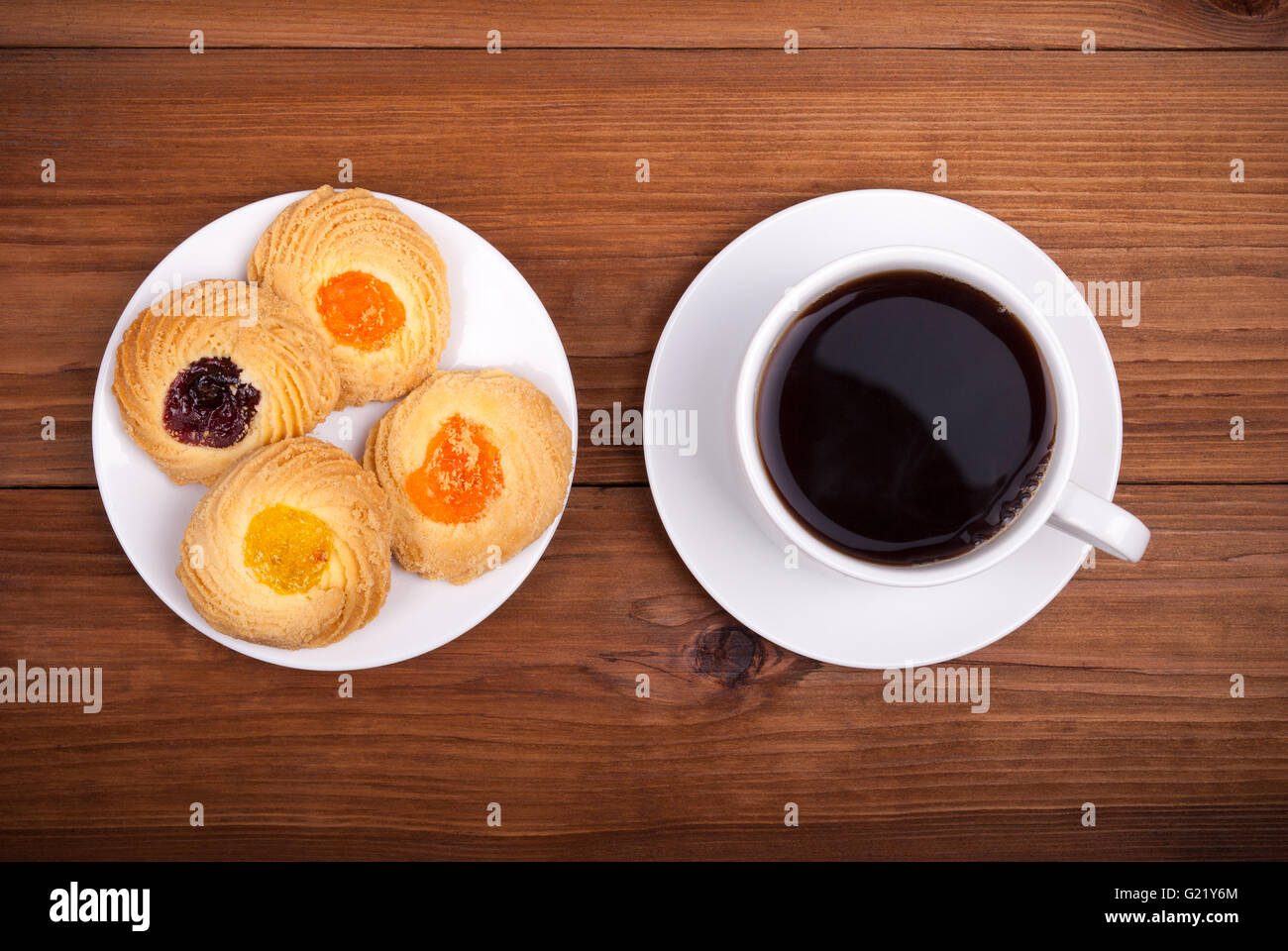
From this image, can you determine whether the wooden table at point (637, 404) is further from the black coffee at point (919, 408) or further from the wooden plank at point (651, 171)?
the black coffee at point (919, 408)

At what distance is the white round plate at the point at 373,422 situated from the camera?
1083 millimetres

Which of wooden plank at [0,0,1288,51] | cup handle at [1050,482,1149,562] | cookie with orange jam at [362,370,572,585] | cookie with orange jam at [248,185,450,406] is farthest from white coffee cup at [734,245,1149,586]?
wooden plank at [0,0,1288,51]

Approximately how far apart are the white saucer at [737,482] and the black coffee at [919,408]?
0.14 meters

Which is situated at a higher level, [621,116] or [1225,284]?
[621,116]

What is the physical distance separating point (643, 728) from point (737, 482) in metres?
0.41

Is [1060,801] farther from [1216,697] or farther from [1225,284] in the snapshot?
[1225,284]

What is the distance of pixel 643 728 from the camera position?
1.23 metres

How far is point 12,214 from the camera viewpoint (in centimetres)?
122

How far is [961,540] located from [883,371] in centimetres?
19

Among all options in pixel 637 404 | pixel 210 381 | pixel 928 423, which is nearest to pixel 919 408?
pixel 928 423

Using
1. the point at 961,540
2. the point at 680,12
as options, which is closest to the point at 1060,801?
the point at 961,540

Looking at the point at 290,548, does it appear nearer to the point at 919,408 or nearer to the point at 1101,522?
the point at 919,408

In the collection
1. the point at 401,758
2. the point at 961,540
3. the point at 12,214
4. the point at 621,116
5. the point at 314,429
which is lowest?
the point at 401,758

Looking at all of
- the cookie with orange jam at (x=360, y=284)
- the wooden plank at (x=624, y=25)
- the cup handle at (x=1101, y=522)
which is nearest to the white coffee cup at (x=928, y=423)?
the cup handle at (x=1101, y=522)
